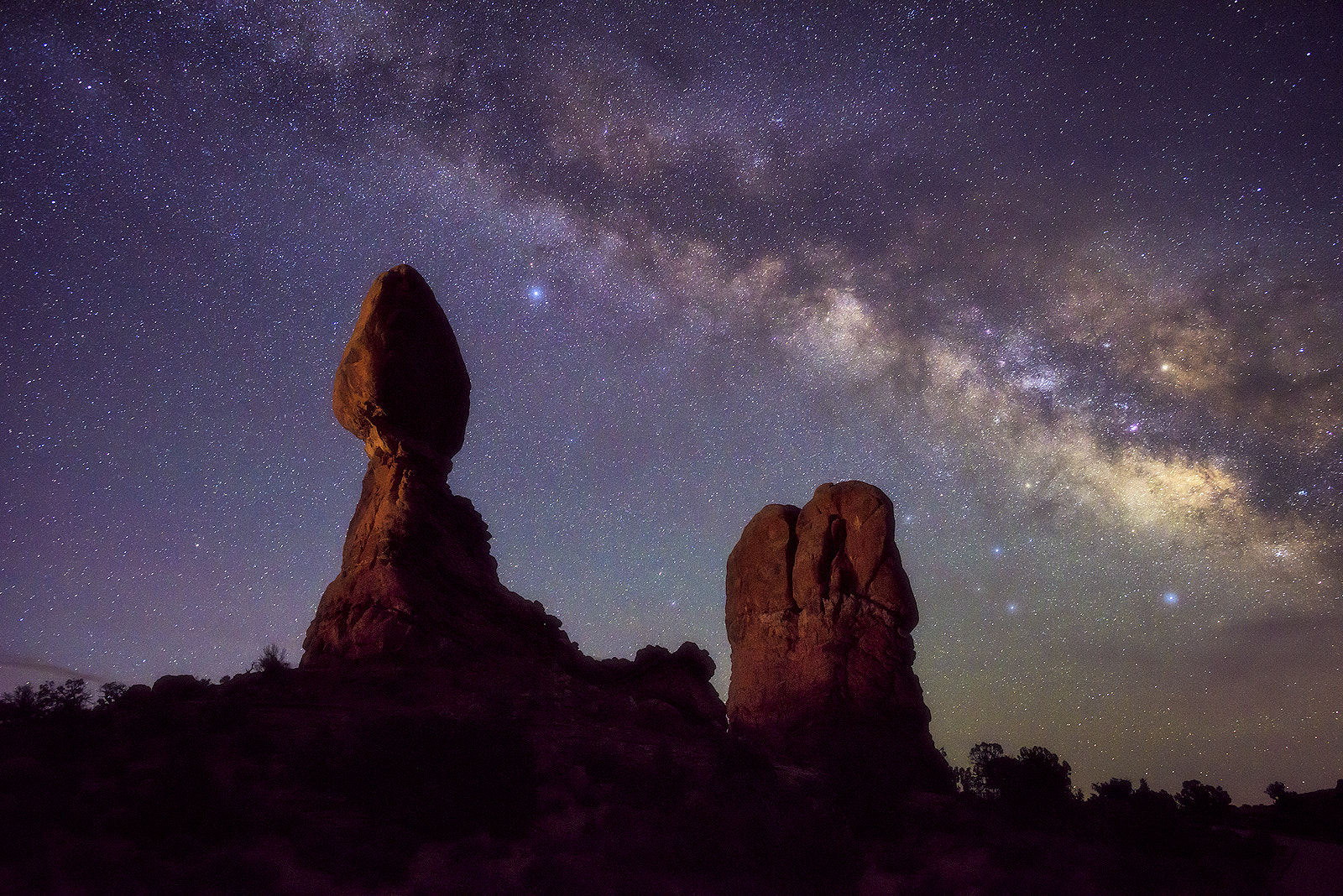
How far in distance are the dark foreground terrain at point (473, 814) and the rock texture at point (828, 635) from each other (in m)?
4.06

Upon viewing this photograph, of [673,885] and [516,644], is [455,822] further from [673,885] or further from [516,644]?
[516,644]

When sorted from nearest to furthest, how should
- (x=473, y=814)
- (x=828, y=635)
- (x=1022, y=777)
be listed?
(x=473, y=814), (x=1022, y=777), (x=828, y=635)

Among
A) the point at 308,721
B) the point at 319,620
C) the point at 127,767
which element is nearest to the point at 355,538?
the point at 319,620

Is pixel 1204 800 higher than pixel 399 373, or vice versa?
pixel 399 373

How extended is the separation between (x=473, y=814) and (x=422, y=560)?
950 cm

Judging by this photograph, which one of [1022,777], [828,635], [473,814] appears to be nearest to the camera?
[473,814]

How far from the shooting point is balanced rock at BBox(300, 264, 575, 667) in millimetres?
17984

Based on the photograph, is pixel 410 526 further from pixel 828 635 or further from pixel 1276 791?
pixel 1276 791

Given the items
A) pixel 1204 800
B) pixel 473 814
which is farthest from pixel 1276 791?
pixel 473 814

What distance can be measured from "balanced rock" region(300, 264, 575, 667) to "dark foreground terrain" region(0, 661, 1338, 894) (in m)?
1.61

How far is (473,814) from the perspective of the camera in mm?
11125

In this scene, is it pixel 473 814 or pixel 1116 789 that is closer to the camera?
pixel 473 814

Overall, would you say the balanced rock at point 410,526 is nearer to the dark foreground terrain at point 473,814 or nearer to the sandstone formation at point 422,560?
the sandstone formation at point 422,560

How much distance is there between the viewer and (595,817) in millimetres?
12055
